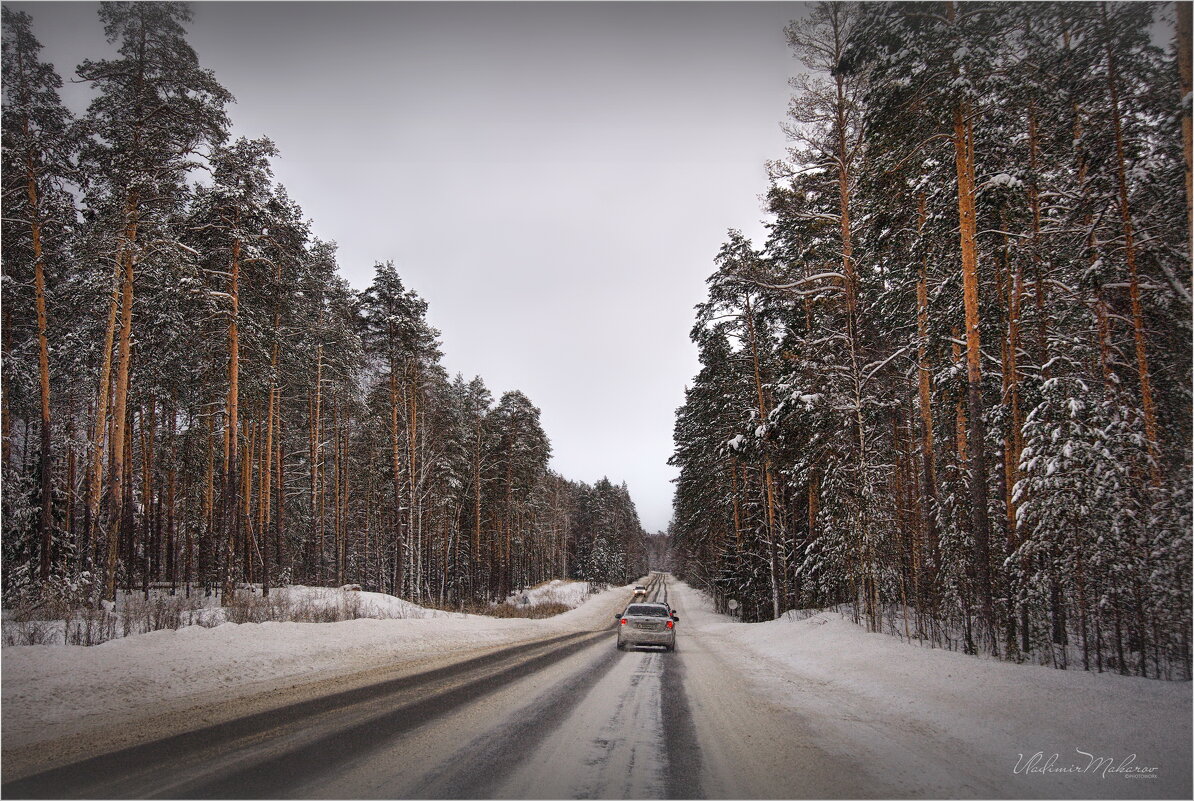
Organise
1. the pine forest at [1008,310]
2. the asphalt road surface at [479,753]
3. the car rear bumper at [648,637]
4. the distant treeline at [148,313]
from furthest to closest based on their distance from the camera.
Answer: the car rear bumper at [648,637], the distant treeline at [148,313], the pine forest at [1008,310], the asphalt road surface at [479,753]

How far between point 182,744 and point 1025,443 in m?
14.2

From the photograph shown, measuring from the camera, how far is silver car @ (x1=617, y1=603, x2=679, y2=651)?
53.1ft

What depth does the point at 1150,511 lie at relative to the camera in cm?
824

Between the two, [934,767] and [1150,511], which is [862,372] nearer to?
[1150,511]

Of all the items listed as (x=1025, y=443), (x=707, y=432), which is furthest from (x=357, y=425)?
(x=1025, y=443)

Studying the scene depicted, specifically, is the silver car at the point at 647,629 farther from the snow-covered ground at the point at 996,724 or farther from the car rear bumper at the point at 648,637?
the snow-covered ground at the point at 996,724

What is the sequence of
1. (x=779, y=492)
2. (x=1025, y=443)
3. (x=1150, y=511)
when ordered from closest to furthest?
1. (x=1150, y=511)
2. (x=1025, y=443)
3. (x=779, y=492)

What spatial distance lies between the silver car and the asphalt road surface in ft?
24.0

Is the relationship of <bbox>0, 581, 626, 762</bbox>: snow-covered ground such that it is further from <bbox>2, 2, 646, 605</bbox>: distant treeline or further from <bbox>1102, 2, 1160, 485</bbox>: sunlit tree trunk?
<bbox>1102, 2, 1160, 485</bbox>: sunlit tree trunk

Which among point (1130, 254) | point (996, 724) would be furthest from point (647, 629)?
point (1130, 254)

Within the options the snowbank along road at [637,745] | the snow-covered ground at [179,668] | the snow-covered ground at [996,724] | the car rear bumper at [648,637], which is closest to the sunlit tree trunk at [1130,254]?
the snow-covered ground at [996,724]

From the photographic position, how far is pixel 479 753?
18.0 ft

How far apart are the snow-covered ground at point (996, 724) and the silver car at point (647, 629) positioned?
544 centimetres

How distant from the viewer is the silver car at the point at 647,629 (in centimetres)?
1617
